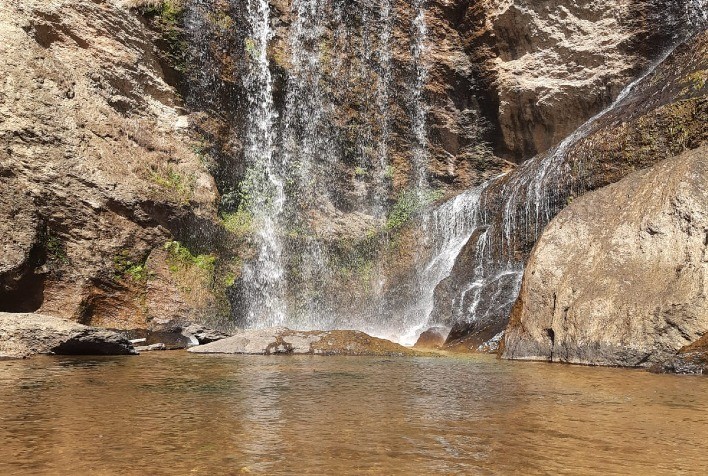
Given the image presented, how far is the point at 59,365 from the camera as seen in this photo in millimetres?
6047

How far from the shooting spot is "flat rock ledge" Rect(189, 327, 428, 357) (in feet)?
27.4

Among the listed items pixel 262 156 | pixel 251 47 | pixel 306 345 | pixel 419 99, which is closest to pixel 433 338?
pixel 306 345

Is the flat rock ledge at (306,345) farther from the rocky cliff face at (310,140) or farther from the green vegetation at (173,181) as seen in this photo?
the green vegetation at (173,181)

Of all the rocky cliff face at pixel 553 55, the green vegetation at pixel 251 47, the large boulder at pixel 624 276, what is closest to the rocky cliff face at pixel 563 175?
the large boulder at pixel 624 276

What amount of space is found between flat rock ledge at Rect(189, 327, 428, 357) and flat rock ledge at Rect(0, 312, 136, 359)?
1.25 metres

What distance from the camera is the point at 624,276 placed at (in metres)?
7.12

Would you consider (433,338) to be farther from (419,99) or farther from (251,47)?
(251,47)

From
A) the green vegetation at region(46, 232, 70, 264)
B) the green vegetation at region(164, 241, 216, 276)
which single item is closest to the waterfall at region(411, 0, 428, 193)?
the green vegetation at region(164, 241, 216, 276)

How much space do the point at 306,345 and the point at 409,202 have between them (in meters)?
11.1

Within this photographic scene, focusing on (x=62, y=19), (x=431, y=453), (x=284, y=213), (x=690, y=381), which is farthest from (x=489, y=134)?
(x=431, y=453)

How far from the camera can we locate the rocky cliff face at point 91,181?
1189cm

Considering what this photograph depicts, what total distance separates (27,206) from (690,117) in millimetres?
12055

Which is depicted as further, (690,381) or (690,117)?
(690,117)

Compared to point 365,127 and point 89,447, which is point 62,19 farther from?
point 89,447
